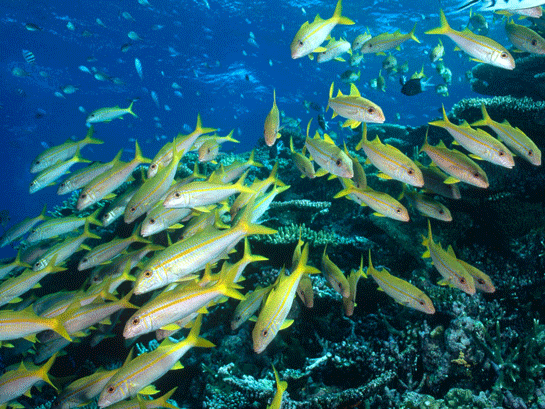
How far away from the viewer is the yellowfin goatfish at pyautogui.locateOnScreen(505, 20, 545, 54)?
13.8ft

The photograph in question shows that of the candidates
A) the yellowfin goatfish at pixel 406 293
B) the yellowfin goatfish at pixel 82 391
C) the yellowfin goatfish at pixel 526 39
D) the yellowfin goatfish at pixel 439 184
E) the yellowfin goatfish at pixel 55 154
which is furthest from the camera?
the yellowfin goatfish at pixel 55 154

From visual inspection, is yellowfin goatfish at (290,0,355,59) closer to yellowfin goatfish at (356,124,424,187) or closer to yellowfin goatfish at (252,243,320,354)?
yellowfin goatfish at (356,124,424,187)

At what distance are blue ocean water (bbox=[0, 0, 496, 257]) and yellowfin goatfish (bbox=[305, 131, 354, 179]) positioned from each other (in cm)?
1163

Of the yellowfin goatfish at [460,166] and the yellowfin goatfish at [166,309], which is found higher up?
the yellowfin goatfish at [460,166]

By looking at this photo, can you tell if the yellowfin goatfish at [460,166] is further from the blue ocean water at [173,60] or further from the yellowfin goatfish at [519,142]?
the blue ocean water at [173,60]

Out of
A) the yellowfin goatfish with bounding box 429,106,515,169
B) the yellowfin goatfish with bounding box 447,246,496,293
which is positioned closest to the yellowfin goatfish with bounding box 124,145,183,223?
the yellowfin goatfish with bounding box 429,106,515,169

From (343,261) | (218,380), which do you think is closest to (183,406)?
(218,380)

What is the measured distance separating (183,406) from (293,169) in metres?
6.59

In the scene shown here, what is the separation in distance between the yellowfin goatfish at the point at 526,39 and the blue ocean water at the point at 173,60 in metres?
9.82

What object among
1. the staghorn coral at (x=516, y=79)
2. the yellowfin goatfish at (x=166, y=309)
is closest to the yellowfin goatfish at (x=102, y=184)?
the yellowfin goatfish at (x=166, y=309)

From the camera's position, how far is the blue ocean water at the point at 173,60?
25287 millimetres

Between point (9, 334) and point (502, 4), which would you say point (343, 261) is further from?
point (9, 334)

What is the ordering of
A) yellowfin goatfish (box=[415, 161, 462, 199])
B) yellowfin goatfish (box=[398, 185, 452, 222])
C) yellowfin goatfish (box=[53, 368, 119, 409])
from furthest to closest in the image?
yellowfin goatfish (box=[415, 161, 462, 199])
yellowfin goatfish (box=[398, 185, 452, 222])
yellowfin goatfish (box=[53, 368, 119, 409])

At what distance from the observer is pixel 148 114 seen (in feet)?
187
